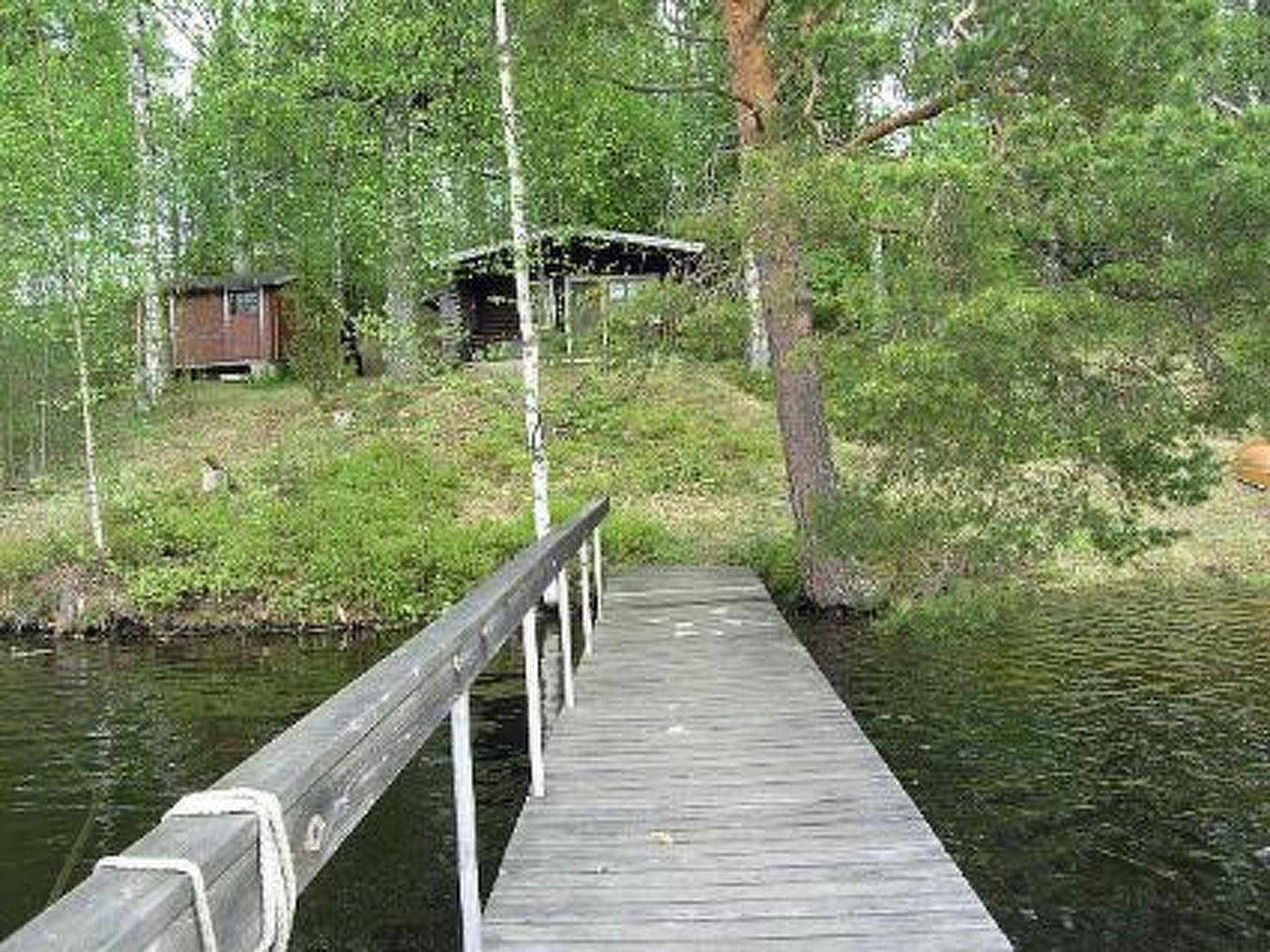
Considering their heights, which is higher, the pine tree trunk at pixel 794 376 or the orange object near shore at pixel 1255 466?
the pine tree trunk at pixel 794 376

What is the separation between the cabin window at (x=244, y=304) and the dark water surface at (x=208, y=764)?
20.0 m

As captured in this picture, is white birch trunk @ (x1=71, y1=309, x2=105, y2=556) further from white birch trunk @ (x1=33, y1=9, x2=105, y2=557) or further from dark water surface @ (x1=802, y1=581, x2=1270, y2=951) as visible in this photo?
dark water surface @ (x1=802, y1=581, x2=1270, y2=951)

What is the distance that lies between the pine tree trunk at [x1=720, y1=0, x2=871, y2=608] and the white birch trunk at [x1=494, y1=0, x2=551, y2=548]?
9.65 feet

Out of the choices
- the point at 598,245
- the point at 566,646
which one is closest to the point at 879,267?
the point at 566,646

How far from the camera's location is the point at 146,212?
27203 mm

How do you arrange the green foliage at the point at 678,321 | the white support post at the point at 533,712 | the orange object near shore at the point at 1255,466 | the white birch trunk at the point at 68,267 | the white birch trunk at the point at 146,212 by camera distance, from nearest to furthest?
the white support post at the point at 533,712
the green foliage at the point at 678,321
the white birch trunk at the point at 68,267
the orange object near shore at the point at 1255,466
the white birch trunk at the point at 146,212

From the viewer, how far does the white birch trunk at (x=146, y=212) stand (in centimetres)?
2689

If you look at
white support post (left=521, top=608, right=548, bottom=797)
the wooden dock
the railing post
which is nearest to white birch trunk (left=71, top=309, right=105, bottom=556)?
the wooden dock

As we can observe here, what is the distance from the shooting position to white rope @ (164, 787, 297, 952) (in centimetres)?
197

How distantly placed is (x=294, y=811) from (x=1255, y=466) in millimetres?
22703

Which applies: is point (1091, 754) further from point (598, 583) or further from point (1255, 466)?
point (1255, 466)

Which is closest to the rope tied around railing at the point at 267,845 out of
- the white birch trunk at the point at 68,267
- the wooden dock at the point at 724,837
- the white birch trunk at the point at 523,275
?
the wooden dock at the point at 724,837

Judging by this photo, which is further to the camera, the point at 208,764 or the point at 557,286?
the point at 557,286

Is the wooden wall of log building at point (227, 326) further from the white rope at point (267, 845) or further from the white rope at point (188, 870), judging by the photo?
the white rope at point (188, 870)
